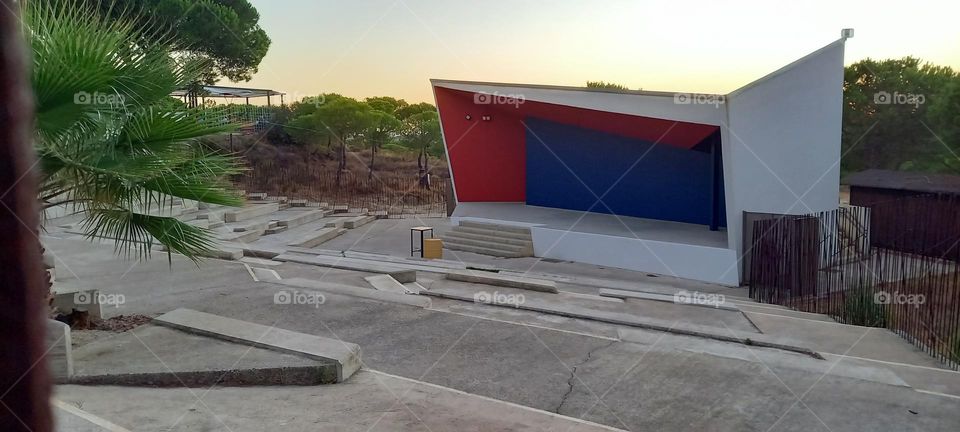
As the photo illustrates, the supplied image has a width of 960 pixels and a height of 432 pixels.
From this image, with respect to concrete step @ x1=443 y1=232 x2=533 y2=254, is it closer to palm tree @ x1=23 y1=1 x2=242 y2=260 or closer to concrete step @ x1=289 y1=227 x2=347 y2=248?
concrete step @ x1=289 y1=227 x2=347 y2=248

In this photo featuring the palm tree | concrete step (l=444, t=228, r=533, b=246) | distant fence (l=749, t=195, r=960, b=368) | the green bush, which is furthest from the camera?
concrete step (l=444, t=228, r=533, b=246)

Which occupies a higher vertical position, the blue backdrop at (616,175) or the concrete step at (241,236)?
the blue backdrop at (616,175)

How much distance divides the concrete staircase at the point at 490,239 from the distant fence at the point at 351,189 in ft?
36.3

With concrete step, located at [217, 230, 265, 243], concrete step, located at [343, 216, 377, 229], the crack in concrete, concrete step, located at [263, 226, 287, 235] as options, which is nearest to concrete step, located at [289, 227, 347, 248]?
concrete step, located at [343, 216, 377, 229]

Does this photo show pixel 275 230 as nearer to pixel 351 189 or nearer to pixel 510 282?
pixel 510 282

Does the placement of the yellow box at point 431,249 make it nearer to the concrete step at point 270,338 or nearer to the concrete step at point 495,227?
the concrete step at point 495,227

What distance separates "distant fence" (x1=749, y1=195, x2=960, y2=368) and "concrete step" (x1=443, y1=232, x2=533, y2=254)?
660cm

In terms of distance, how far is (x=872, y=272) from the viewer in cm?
1351

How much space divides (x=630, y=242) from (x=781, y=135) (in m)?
4.74

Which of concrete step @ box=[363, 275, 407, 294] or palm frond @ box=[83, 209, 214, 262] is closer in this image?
palm frond @ box=[83, 209, 214, 262]

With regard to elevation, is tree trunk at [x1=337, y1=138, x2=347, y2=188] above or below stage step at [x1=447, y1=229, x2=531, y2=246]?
above

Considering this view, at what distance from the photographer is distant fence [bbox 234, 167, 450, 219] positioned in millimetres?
33344

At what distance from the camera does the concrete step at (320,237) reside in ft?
59.8

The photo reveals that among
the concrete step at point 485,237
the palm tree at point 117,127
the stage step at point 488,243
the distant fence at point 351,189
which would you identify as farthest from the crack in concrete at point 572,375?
the distant fence at point 351,189
